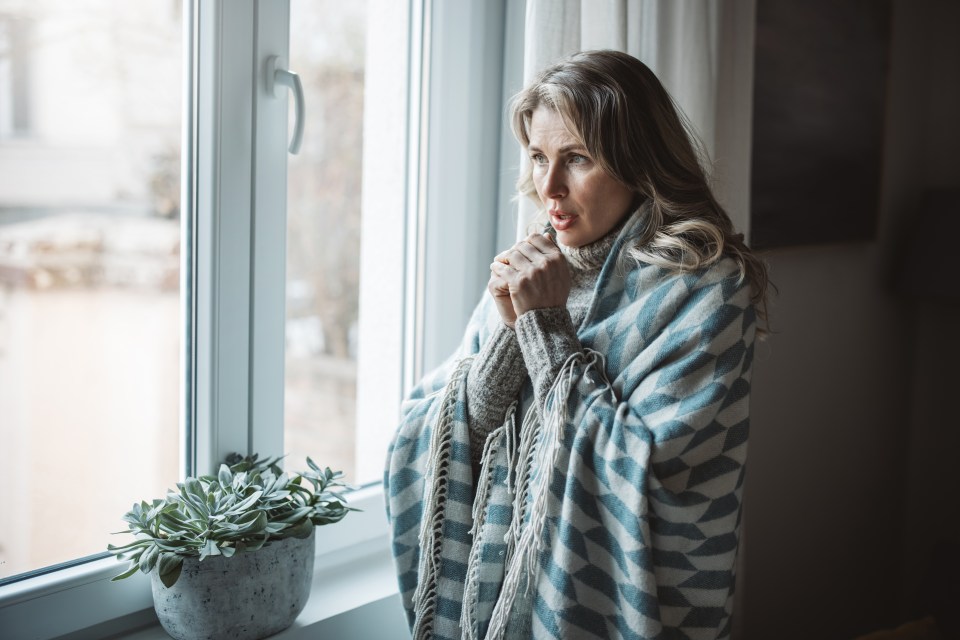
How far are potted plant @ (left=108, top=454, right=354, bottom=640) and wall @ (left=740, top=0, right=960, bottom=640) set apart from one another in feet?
3.90

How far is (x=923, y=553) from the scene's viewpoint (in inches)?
99.0

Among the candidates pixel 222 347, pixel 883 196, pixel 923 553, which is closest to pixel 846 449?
pixel 923 553

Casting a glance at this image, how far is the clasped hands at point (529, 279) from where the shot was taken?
112cm

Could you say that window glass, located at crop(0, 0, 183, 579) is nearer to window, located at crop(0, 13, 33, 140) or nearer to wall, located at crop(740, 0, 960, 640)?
window, located at crop(0, 13, 33, 140)

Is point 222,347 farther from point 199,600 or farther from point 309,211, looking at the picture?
point 309,211

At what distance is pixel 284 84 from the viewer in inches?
52.6

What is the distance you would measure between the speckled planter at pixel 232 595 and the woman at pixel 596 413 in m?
0.18

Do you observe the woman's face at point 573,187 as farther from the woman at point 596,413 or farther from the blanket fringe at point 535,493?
the blanket fringe at point 535,493

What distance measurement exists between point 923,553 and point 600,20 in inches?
80.2

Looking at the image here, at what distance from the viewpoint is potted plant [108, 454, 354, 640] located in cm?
110

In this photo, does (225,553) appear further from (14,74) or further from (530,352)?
(14,74)

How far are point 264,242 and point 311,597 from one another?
62 cm

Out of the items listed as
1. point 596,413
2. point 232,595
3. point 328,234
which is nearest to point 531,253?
point 596,413

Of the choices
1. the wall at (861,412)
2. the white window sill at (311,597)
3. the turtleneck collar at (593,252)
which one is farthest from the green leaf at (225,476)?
the wall at (861,412)
